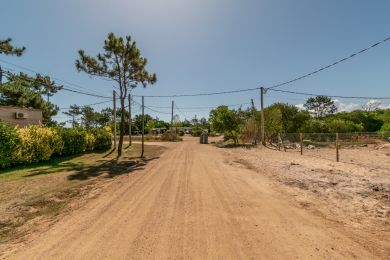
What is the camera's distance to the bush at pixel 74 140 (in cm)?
2333

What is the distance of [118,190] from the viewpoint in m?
10.8

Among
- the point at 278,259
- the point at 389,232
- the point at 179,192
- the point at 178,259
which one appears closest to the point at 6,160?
the point at 179,192

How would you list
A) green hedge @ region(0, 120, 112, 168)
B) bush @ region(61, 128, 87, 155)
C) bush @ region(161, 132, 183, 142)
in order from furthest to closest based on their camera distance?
bush @ region(161, 132, 183, 142), bush @ region(61, 128, 87, 155), green hedge @ region(0, 120, 112, 168)

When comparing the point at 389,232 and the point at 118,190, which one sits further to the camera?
the point at 118,190

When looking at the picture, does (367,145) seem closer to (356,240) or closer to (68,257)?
(356,240)

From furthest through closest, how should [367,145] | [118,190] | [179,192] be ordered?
[367,145], [118,190], [179,192]

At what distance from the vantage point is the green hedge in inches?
633

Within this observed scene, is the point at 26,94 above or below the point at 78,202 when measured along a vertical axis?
above

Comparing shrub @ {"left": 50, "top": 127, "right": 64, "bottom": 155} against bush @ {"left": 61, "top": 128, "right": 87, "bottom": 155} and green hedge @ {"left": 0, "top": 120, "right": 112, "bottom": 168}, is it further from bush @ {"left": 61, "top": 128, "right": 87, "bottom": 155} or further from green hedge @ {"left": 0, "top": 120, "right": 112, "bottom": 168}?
bush @ {"left": 61, "top": 128, "right": 87, "bottom": 155}

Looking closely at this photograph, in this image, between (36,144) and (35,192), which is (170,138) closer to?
(36,144)

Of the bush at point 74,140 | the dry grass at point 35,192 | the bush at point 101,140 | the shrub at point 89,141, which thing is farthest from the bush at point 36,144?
the bush at point 101,140

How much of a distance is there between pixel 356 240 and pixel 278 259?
195 cm

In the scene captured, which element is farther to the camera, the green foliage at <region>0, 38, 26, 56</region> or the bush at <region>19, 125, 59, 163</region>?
the green foliage at <region>0, 38, 26, 56</region>

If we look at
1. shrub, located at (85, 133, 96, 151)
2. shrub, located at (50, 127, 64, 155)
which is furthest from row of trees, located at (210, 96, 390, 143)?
shrub, located at (50, 127, 64, 155)
